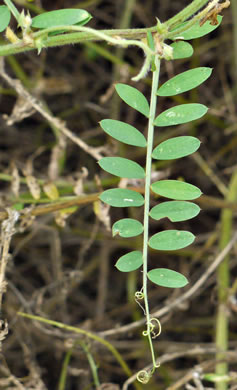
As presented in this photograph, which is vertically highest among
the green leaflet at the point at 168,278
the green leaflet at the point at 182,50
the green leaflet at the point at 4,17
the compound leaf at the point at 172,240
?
the green leaflet at the point at 4,17

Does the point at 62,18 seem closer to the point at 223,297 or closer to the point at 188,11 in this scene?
the point at 188,11

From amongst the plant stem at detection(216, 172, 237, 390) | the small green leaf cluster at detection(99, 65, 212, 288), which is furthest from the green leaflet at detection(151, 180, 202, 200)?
the plant stem at detection(216, 172, 237, 390)

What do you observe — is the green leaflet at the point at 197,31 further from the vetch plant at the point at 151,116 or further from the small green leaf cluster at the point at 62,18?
the small green leaf cluster at the point at 62,18

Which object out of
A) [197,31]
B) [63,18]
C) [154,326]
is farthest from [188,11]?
[154,326]

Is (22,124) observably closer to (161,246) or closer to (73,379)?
(73,379)

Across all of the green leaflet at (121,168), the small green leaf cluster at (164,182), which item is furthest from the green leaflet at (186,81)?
the green leaflet at (121,168)

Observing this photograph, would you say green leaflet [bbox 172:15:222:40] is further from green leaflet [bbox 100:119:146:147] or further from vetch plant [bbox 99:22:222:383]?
green leaflet [bbox 100:119:146:147]

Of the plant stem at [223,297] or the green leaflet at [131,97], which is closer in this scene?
the green leaflet at [131,97]
